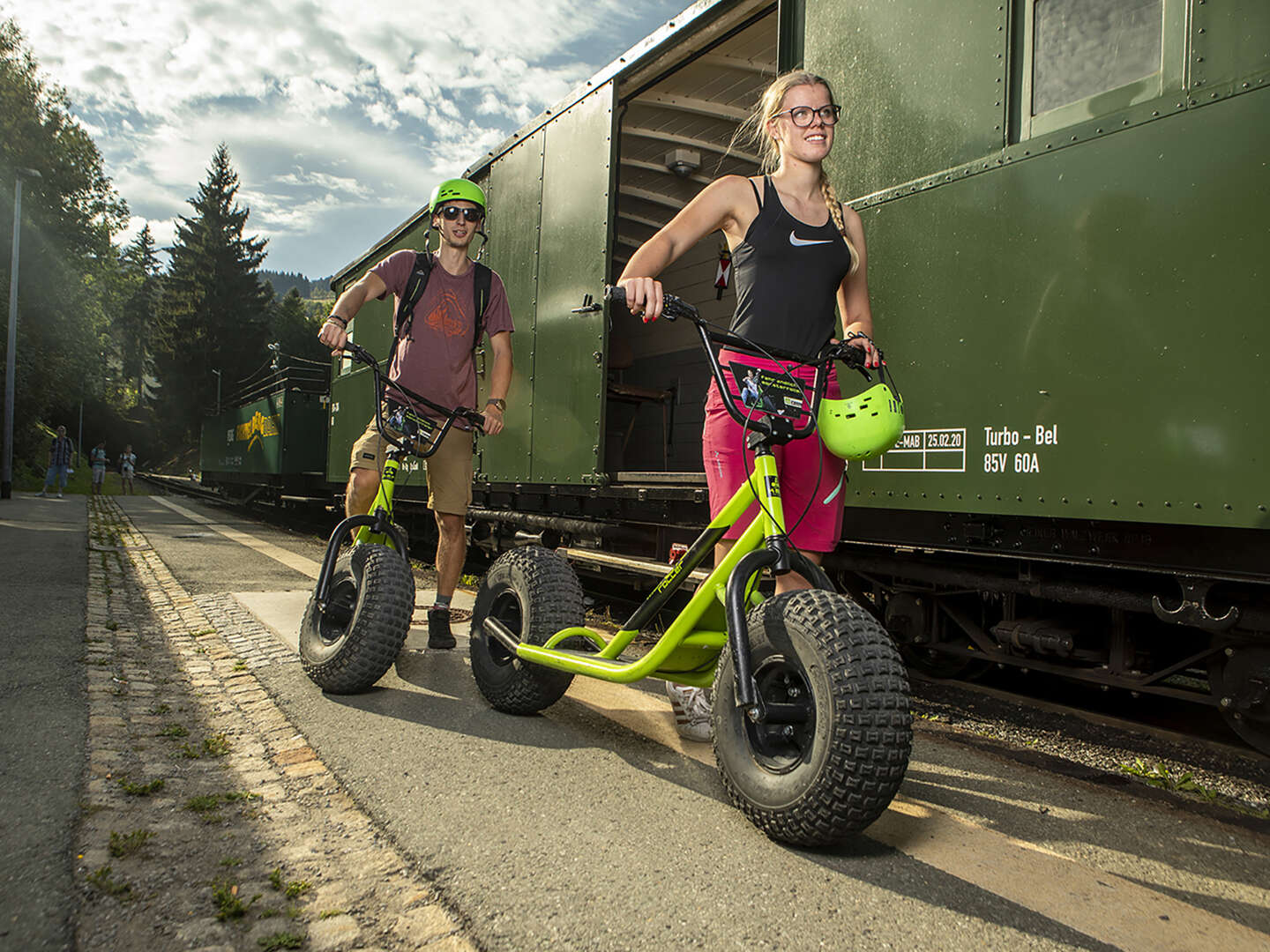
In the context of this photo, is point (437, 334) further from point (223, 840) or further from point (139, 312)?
point (139, 312)

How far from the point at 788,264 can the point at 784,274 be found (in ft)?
0.11

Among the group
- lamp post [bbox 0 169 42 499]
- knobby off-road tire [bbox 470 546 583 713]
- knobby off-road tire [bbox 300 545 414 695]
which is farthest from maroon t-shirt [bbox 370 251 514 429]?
lamp post [bbox 0 169 42 499]

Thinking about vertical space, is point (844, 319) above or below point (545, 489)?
above

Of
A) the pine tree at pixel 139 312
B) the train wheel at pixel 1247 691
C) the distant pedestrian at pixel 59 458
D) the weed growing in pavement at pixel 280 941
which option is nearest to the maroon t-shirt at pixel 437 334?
the weed growing in pavement at pixel 280 941

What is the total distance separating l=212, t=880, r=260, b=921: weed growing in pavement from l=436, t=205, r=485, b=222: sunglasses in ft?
Answer: 9.48

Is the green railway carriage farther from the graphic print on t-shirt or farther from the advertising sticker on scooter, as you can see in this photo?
the graphic print on t-shirt

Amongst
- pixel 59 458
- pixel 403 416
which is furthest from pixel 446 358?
pixel 59 458

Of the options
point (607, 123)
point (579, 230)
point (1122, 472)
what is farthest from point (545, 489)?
point (1122, 472)

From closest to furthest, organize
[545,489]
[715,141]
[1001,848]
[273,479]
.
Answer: [1001,848] < [545,489] < [715,141] < [273,479]

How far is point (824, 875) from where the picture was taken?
200cm

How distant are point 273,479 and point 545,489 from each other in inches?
505

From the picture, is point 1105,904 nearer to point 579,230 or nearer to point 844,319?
point 844,319

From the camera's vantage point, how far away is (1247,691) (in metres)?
2.87

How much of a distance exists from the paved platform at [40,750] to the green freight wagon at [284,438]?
9.25 meters
